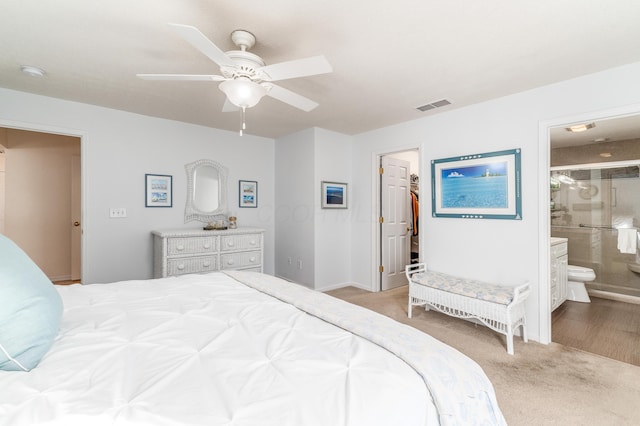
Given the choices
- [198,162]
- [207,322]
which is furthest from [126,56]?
[207,322]

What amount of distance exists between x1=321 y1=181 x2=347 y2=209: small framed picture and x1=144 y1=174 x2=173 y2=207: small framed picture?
205 centimetres

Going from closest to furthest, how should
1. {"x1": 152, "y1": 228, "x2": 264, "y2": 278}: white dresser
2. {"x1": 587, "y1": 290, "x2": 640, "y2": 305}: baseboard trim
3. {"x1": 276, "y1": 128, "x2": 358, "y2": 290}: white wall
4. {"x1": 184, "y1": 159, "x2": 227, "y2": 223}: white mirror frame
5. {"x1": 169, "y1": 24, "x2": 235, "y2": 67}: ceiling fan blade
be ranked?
{"x1": 169, "y1": 24, "x2": 235, "y2": 67}: ceiling fan blade
{"x1": 152, "y1": 228, "x2": 264, "y2": 278}: white dresser
{"x1": 587, "y1": 290, "x2": 640, "y2": 305}: baseboard trim
{"x1": 184, "y1": 159, "x2": 227, "y2": 223}: white mirror frame
{"x1": 276, "y1": 128, "x2": 358, "y2": 290}: white wall

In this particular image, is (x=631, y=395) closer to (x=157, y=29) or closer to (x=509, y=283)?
(x=509, y=283)

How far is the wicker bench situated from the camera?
2.53 m

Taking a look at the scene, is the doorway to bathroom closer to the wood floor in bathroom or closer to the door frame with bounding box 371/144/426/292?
the wood floor in bathroom

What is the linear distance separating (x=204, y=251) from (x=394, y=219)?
273 centimetres

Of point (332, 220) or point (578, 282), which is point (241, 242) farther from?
point (578, 282)

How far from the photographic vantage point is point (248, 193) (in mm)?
4527

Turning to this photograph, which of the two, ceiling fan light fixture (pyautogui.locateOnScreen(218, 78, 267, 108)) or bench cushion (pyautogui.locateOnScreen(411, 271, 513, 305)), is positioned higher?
ceiling fan light fixture (pyautogui.locateOnScreen(218, 78, 267, 108))

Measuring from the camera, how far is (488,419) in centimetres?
98

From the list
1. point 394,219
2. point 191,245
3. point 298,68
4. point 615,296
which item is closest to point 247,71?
point 298,68

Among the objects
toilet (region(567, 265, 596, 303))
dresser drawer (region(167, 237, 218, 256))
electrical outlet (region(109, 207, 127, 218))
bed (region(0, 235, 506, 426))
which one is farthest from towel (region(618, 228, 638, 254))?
electrical outlet (region(109, 207, 127, 218))

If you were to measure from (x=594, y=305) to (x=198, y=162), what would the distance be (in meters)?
5.38

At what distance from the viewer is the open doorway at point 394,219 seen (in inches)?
170
